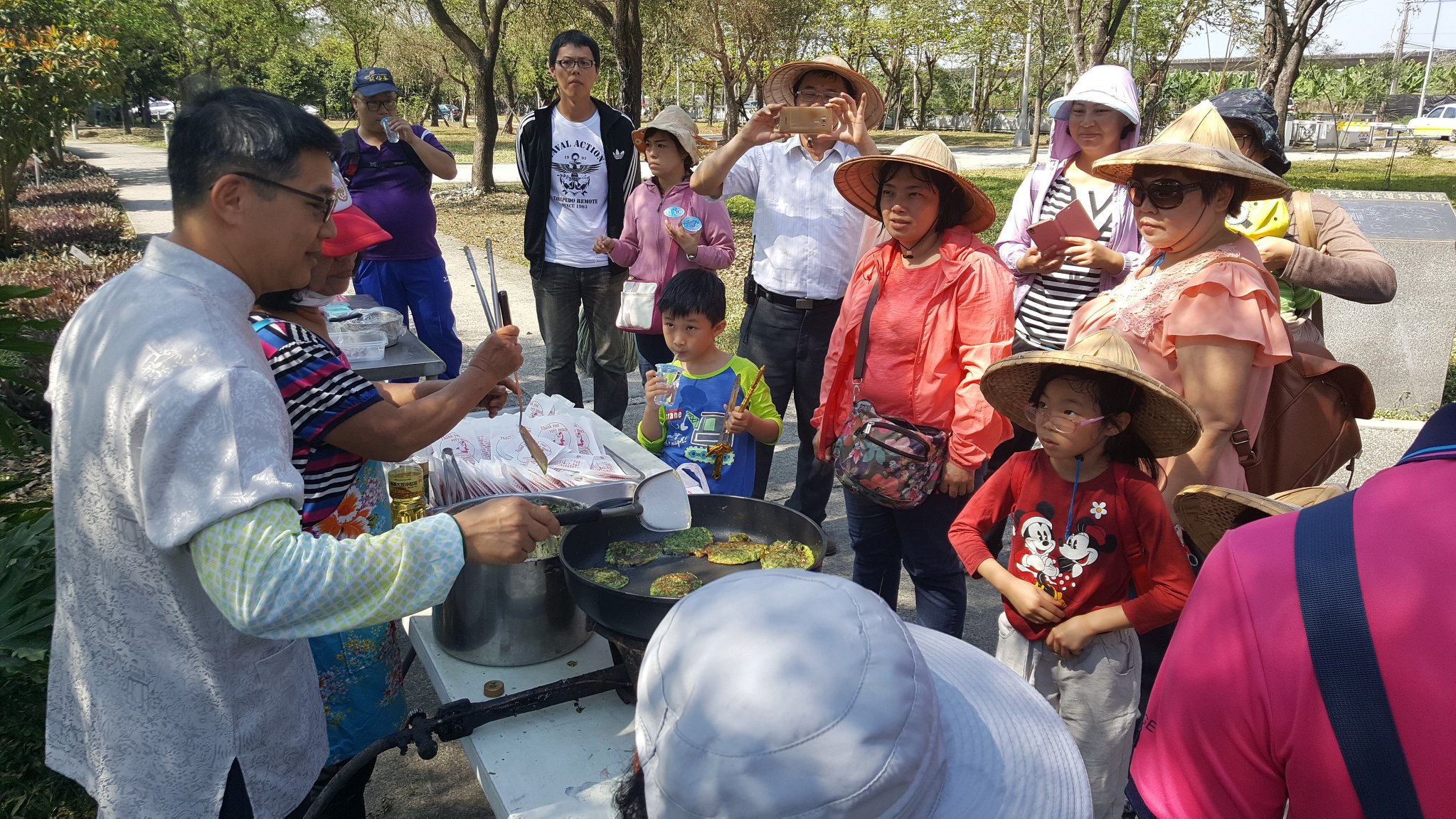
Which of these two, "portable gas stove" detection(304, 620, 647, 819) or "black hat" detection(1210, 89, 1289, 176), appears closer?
"portable gas stove" detection(304, 620, 647, 819)

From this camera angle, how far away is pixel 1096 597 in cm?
233

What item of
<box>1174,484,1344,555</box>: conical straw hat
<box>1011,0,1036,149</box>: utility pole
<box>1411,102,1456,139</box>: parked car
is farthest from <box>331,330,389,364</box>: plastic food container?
<box>1411,102,1456,139</box>: parked car

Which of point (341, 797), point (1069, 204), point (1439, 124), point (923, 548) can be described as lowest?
point (341, 797)

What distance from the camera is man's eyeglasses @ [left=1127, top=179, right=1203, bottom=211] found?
2.50 m

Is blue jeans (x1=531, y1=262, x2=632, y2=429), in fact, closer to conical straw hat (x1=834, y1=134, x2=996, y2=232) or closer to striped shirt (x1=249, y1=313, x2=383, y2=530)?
conical straw hat (x1=834, y1=134, x2=996, y2=232)

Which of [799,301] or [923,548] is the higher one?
[799,301]

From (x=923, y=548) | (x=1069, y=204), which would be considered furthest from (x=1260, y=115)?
(x=923, y=548)

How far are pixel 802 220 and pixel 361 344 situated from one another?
1.96 meters

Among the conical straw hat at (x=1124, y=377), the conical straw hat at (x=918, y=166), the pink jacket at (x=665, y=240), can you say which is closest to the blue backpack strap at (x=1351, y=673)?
the conical straw hat at (x=1124, y=377)

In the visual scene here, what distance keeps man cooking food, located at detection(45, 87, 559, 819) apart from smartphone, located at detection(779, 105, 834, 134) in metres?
2.48

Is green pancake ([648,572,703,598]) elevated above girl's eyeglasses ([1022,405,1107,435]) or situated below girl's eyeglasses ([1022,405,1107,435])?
below

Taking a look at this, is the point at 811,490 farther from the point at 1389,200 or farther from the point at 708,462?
the point at 1389,200

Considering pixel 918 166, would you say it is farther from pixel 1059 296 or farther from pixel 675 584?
pixel 675 584

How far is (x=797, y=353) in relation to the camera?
162 inches
